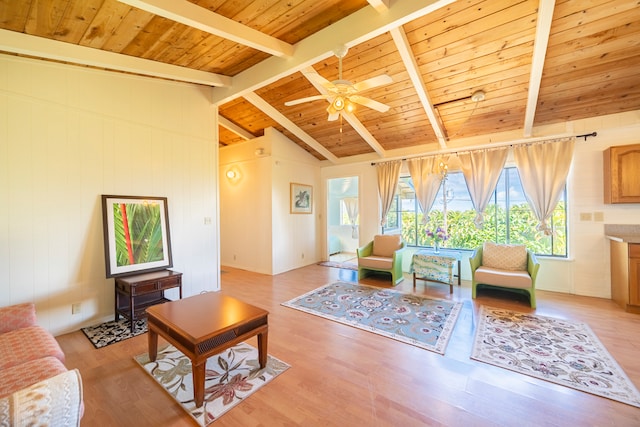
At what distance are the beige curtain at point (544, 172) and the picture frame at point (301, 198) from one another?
163 inches

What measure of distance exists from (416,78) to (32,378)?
4427 millimetres

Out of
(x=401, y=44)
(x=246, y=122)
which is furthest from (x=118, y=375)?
(x=246, y=122)

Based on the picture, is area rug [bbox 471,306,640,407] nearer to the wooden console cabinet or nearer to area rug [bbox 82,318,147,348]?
the wooden console cabinet

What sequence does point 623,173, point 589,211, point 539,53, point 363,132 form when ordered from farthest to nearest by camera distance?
point 363,132
point 589,211
point 623,173
point 539,53

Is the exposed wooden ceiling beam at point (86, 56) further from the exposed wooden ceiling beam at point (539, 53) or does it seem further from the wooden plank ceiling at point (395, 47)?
the exposed wooden ceiling beam at point (539, 53)

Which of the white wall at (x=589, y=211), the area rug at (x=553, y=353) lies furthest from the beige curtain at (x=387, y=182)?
the area rug at (x=553, y=353)

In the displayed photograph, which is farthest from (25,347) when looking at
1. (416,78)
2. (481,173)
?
(481,173)

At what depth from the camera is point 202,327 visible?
1955 millimetres

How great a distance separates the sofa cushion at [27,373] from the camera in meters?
1.41

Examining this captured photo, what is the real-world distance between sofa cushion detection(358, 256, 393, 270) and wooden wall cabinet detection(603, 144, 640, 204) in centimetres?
326

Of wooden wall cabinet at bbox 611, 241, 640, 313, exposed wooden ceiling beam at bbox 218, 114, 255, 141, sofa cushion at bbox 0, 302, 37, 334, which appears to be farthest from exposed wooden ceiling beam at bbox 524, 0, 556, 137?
sofa cushion at bbox 0, 302, 37, 334

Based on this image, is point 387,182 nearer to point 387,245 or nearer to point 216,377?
point 387,245

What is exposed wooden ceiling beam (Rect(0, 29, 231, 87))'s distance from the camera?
7.70ft

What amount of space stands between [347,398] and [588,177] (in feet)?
15.8
